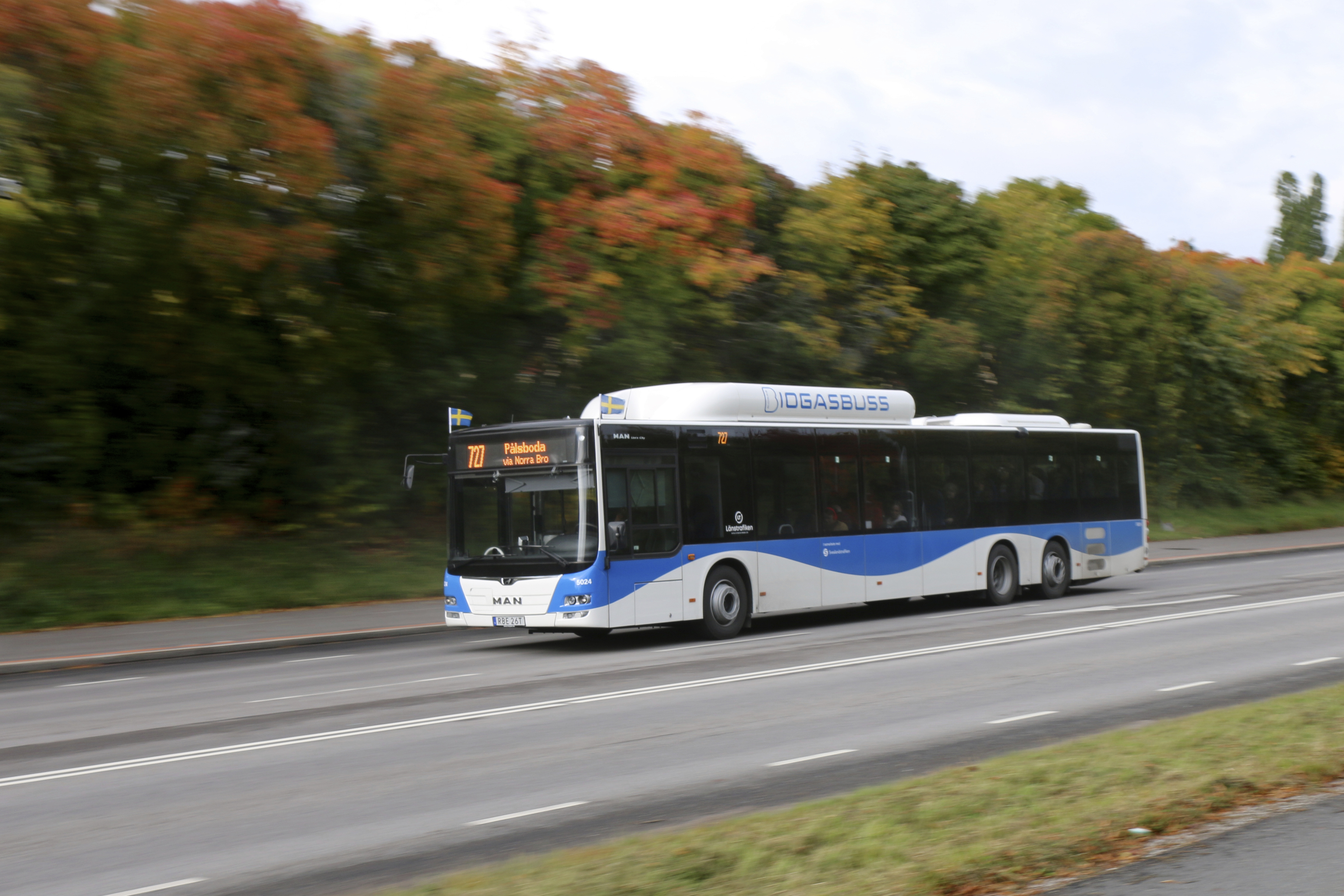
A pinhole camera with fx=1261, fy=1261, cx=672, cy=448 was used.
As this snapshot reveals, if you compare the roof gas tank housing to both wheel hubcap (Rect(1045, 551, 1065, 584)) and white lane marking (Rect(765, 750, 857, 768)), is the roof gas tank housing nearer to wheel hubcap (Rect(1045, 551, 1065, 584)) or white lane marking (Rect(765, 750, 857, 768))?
wheel hubcap (Rect(1045, 551, 1065, 584))

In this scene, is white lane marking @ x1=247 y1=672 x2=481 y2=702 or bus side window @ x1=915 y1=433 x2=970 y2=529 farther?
bus side window @ x1=915 y1=433 x2=970 y2=529

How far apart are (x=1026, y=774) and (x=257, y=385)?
19.2 meters

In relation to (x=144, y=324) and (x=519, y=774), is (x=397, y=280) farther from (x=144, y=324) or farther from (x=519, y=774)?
(x=519, y=774)

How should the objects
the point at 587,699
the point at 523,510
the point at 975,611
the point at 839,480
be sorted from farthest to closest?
the point at 975,611, the point at 839,480, the point at 523,510, the point at 587,699

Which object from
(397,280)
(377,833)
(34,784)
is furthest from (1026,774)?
(397,280)

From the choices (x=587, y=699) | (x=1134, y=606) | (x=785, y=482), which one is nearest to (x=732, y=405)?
(x=785, y=482)

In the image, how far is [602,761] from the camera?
808 cm

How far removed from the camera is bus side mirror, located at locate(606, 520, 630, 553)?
14852 mm

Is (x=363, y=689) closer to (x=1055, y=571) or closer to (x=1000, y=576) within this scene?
(x=1000, y=576)

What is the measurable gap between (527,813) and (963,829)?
2.40 metres

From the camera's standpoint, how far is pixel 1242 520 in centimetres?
4038

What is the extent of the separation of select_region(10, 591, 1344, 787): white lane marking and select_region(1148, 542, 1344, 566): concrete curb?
13.1m

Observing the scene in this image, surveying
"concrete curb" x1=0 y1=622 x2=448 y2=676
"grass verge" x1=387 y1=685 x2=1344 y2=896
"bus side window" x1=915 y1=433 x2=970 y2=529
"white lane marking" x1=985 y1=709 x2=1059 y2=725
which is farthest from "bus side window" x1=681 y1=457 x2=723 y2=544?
"grass verge" x1=387 y1=685 x2=1344 y2=896

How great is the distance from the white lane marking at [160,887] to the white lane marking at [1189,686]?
7603mm
